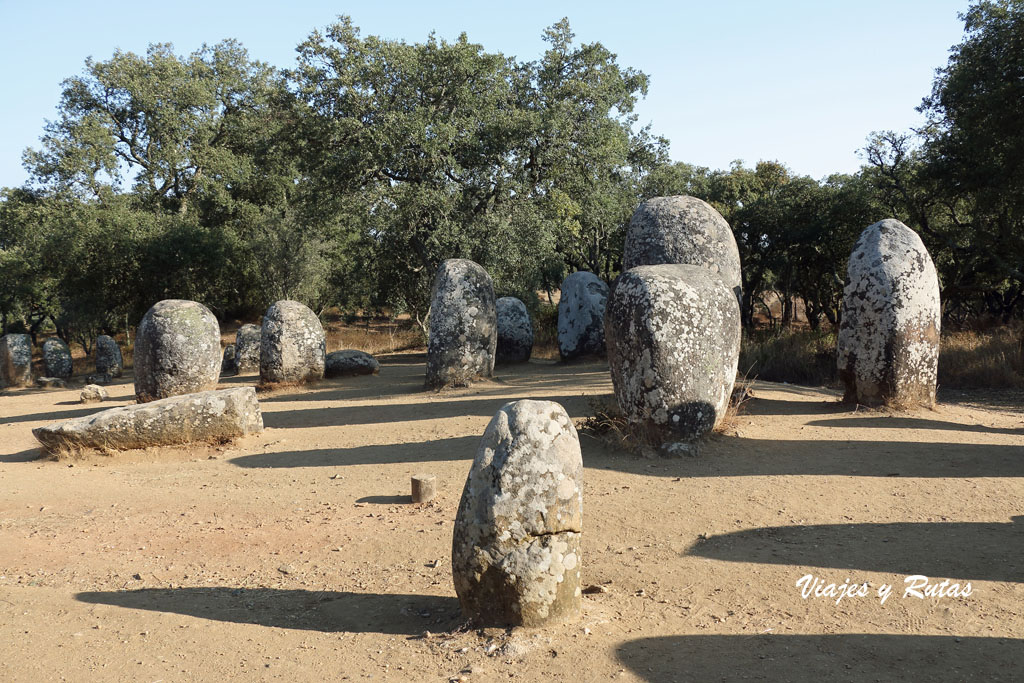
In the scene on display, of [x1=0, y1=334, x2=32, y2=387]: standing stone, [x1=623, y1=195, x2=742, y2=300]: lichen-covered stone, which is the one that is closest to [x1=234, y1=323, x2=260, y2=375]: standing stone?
[x1=0, y1=334, x2=32, y2=387]: standing stone

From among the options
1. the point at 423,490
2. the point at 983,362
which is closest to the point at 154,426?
the point at 423,490

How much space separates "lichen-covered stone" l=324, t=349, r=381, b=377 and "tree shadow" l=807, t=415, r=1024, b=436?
31.6 feet

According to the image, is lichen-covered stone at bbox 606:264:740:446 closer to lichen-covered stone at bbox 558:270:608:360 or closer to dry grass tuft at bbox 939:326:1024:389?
dry grass tuft at bbox 939:326:1024:389

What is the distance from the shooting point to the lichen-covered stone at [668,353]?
297 inches

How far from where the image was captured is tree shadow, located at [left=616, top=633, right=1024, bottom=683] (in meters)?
3.60

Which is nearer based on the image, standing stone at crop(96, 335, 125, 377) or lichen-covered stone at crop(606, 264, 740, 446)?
lichen-covered stone at crop(606, 264, 740, 446)

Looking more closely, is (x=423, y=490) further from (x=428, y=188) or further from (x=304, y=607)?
(x=428, y=188)

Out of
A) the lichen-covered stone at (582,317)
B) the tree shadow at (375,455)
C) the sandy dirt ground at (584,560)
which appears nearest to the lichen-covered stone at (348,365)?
the lichen-covered stone at (582,317)

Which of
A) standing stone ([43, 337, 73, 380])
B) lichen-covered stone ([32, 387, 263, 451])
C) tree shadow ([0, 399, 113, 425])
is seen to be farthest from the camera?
standing stone ([43, 337, 73, 380])

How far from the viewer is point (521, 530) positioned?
414 cm

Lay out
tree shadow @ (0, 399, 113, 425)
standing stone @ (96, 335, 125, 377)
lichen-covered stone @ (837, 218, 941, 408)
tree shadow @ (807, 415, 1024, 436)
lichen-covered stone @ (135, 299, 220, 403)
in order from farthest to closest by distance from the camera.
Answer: standing stone @ (96, 335, 125, 377), tree shadow @ (0, 399, 113, 425), lichen-covered stone @ (135, 299, 220, 403), lichen-covered stone @ (837, 218, 941, 408), tree shadow @ (807, 415, 1024, 436)

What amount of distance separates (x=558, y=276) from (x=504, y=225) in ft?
33.8

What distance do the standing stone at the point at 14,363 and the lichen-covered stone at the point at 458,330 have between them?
38.9ft

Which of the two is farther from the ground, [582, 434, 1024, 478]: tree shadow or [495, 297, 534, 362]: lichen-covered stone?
[495, 297, 534, 362]: lichen-covered stone
